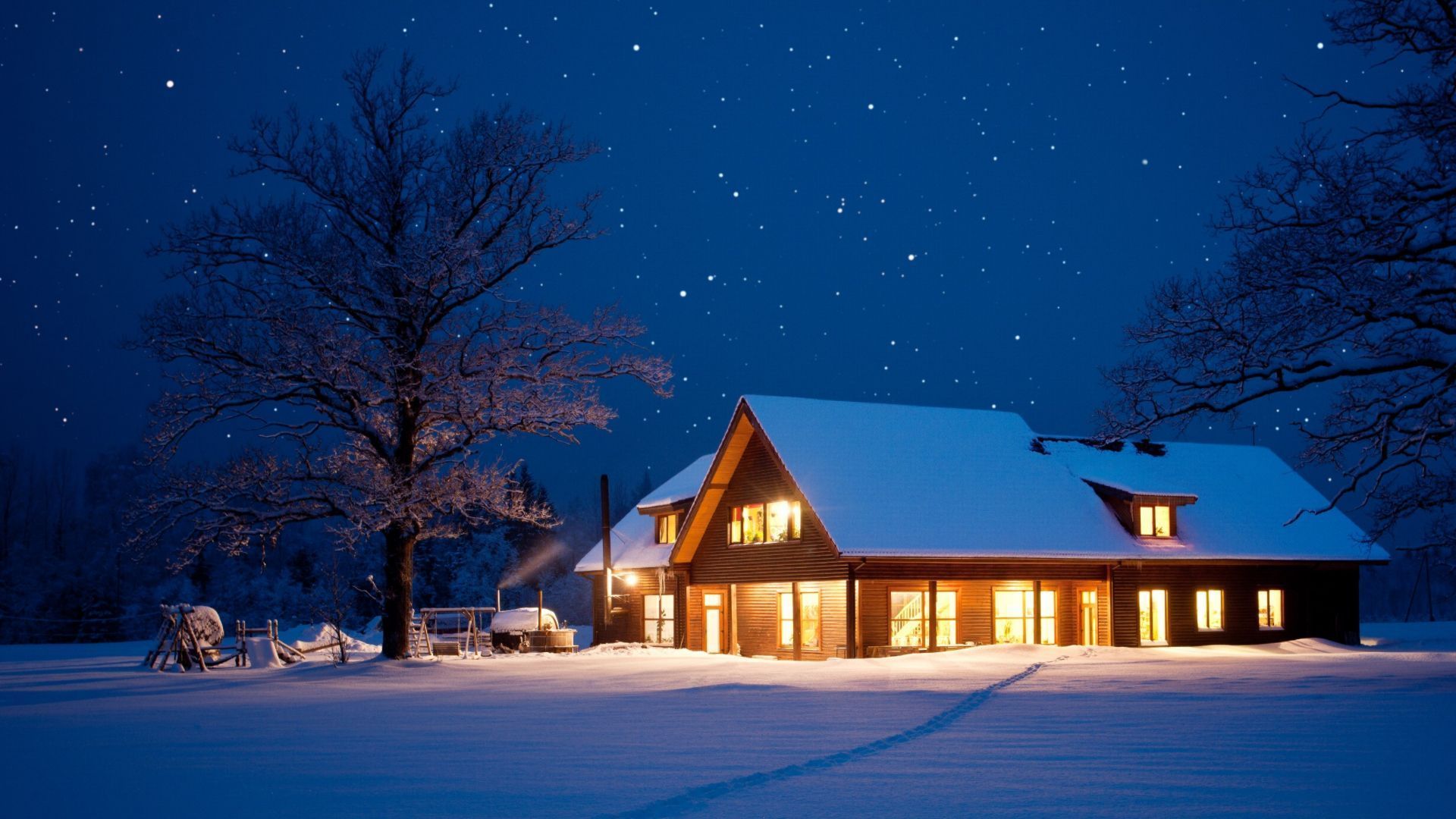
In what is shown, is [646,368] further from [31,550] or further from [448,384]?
[31,550]

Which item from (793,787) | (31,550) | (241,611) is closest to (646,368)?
(793,787)

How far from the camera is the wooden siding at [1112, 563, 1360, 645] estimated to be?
35719 mm

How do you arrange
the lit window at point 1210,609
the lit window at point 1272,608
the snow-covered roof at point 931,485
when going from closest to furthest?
the snow-covered roof at point 931,485, the lit window at point 1210,609, the lit window at point 1272,608

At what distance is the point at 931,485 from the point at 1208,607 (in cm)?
1024

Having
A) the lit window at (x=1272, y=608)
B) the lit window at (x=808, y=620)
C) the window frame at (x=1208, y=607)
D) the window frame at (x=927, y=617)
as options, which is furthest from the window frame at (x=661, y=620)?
the lit window at (x=1272, y=608)

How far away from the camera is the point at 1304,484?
143ft

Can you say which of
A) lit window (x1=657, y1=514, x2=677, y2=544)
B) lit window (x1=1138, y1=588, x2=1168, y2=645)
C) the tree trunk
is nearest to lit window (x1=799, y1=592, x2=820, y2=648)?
lit window (x1=657, y1=514, x2=677, y2=544)

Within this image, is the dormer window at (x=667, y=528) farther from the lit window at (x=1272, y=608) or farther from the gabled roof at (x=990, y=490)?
the lit window at (x=1272, y=608)

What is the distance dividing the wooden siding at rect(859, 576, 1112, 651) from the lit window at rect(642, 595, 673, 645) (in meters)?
9.84

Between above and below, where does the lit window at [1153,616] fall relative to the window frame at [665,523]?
below

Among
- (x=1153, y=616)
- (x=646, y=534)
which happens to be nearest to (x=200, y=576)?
(x=646, y=534)

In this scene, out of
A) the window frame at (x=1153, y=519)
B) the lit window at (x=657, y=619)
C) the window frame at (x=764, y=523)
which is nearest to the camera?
the window frame at (x=764, y=523)

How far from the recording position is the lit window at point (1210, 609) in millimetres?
37197

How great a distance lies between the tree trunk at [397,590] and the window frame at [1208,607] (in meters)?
24.0
